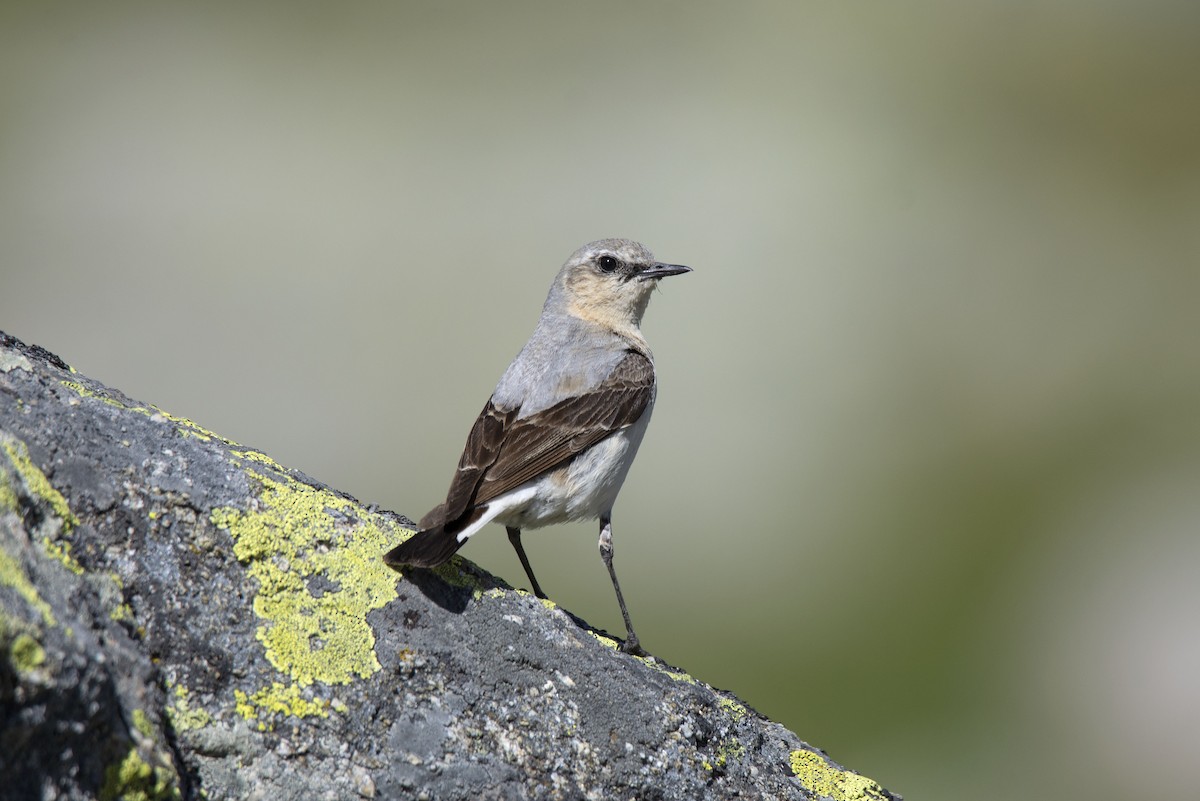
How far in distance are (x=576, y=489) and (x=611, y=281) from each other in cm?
232

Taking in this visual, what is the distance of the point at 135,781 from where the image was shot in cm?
305

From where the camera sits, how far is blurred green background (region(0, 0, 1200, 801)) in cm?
1357

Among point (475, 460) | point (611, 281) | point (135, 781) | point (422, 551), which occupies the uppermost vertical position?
point (611, 281)

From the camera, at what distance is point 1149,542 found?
563 inches

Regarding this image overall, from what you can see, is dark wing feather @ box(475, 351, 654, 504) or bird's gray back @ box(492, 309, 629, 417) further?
bird's gray back @ box(492, 309, 629, 417)

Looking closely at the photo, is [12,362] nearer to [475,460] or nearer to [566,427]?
[475,460]

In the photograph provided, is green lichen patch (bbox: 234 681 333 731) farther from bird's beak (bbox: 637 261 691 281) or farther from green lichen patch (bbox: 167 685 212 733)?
bird's beak (bbox: 637 261 691 281)

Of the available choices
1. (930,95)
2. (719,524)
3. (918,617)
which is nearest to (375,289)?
(719,524)

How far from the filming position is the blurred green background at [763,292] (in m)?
13.6

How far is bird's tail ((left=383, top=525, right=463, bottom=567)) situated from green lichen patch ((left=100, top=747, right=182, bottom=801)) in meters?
1.31

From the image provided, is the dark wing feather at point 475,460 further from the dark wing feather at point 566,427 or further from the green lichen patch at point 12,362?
the green lichen patch at point 12,362

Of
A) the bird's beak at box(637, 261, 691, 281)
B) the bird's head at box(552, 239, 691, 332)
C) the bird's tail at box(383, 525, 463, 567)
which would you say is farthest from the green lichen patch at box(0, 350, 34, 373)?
the bird's beak at box(637, 261, 691, 281)

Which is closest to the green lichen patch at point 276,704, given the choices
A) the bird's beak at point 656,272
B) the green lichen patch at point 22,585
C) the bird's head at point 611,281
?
the green lichen patch at point 22,585

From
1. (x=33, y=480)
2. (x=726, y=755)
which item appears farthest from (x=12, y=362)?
(x=726, y=755)
